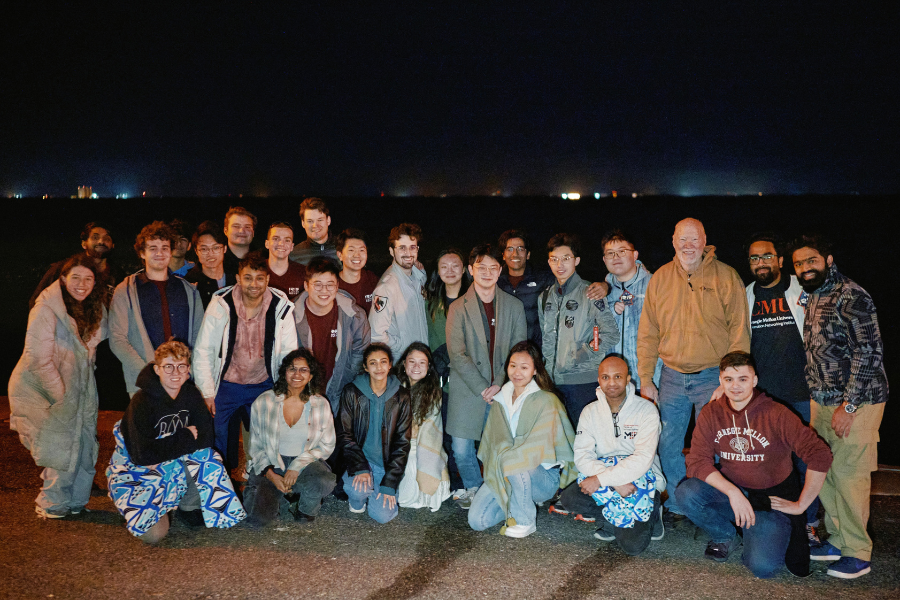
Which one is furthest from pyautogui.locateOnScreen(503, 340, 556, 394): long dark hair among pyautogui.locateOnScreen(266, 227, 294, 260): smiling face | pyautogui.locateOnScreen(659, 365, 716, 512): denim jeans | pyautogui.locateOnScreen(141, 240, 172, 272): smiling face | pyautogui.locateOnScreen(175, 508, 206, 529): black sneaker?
pyautogui.locateOnScreen(141, 240, 172, 272): smiling face

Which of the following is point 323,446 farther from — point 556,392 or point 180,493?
point 556,392

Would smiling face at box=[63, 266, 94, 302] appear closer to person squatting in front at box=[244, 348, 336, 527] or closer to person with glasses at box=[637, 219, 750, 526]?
person squatting in front at box=[244, 348, 336, 527]

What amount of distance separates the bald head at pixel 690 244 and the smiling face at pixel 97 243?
474 centimetres

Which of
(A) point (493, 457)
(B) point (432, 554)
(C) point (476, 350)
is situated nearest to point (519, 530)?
(A) point (493, 457)

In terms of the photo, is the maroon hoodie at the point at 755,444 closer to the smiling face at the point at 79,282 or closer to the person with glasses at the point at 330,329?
the person with glasses at the point at 330,329

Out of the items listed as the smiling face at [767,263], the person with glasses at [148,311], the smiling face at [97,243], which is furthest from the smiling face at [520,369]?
the smiling face at [97,243]

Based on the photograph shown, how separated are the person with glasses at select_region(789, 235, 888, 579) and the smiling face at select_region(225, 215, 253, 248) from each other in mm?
4363

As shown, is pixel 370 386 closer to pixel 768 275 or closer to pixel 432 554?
pixel 432 554

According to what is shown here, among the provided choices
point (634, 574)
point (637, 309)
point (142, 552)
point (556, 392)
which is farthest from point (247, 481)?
point (637, 309)

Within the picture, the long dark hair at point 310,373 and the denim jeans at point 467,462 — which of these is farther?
the denim jeans at point 467,462

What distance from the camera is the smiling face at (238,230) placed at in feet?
19.5

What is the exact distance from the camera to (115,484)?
14.9 feet

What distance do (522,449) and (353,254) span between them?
220 centimetres

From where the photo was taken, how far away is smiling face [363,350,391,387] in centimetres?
520
